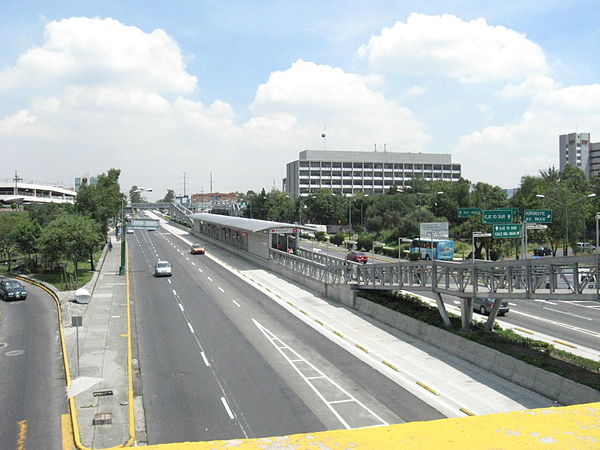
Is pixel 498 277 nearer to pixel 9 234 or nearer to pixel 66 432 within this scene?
pixel 66 432

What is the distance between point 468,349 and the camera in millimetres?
22328

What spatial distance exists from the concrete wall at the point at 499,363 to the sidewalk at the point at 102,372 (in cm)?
1310

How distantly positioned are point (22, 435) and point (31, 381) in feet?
16.8

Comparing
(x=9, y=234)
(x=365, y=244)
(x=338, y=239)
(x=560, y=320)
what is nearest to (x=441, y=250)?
(x=365, y=244)

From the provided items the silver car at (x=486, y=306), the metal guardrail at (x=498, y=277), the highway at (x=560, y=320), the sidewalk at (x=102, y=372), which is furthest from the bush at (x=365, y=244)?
the sidewalk at (x=102, y=372)

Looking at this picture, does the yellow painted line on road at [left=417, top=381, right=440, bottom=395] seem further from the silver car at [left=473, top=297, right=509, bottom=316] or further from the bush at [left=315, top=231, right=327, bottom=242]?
the bush at [left=315, top=231, right=327, bottom=242]

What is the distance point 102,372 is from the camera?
66.9 feet

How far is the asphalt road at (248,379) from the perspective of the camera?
622 inches

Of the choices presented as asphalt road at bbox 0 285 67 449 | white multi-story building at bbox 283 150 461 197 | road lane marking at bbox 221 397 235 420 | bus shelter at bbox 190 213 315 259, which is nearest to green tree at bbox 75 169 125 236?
bus shelter at bbox 190 213 315 259

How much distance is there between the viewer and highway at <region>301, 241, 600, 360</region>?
25.9 metres

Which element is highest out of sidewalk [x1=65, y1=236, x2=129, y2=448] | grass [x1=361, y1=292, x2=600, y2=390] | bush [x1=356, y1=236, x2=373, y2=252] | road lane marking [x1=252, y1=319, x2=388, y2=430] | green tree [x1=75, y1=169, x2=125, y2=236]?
green tree [x1=75, y1=169, x2=125, y2=236]

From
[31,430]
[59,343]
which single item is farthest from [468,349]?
[59,343]

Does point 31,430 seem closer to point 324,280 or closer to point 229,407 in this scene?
point 229,407

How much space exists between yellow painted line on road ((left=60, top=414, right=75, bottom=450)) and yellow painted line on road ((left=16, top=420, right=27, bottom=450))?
934 millimetres
